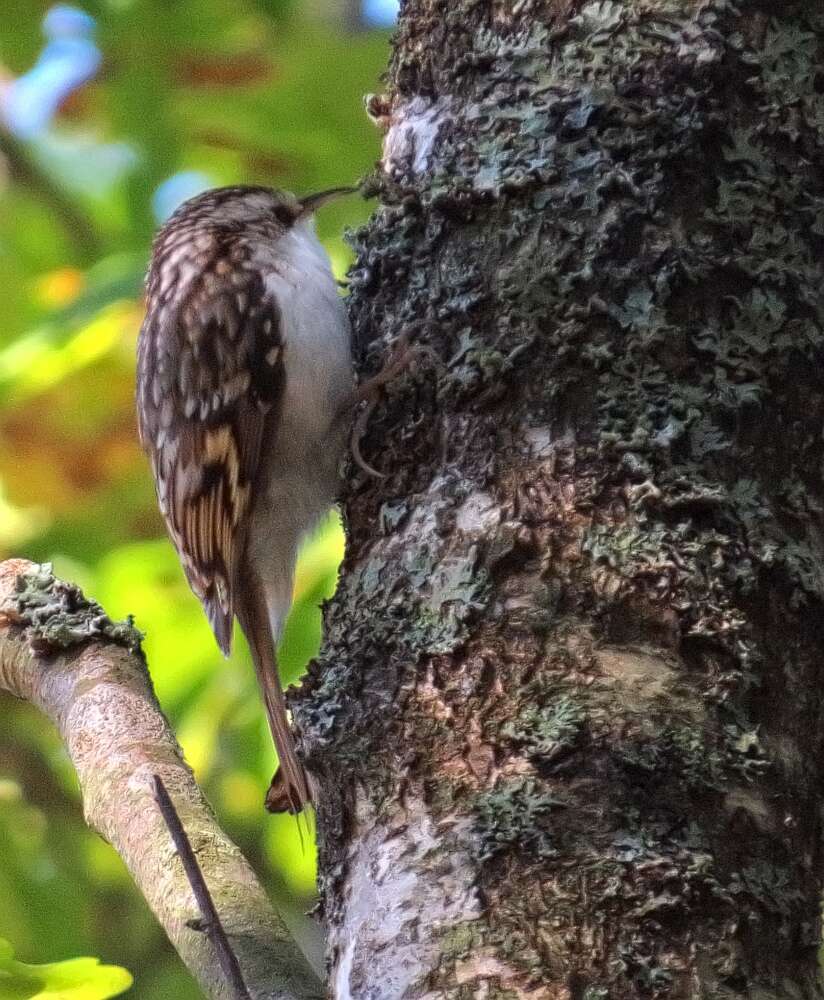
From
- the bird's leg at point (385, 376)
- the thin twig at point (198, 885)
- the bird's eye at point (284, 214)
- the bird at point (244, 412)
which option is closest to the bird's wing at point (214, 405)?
the bird at point (244, 412)

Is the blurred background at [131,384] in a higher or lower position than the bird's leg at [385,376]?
higher

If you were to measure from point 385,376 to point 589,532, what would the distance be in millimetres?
380

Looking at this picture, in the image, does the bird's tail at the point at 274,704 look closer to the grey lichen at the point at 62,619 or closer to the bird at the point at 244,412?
the bird at the point at 244,412

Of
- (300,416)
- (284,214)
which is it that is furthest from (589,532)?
(284,214)

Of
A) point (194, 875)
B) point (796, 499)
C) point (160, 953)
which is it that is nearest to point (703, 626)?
point (796, 499)

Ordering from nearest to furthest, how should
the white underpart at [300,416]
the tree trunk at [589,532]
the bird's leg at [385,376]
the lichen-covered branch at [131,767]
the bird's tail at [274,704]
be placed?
1. the tree trunk at [589,532]
2. the lichen-covered branch at [131,767]
3. the bird's leg at [385,376]
4. the bird's tail at [274,704]
5. the white underpart at [300,416]

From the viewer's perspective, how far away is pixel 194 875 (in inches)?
38.5

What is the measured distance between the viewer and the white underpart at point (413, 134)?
162cm

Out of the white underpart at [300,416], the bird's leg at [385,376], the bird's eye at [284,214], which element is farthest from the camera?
the bird's eye at [284,214]

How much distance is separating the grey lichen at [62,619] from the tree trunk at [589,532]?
0.31 m

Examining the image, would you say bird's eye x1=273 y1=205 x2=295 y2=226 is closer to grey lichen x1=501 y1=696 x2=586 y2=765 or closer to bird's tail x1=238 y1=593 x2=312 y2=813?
bird's tail x1=238 y1=593 x2=312 y2=813

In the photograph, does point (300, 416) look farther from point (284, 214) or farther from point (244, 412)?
point (284, 214)

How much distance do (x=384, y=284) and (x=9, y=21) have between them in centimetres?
178

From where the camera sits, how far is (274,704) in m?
2.04
